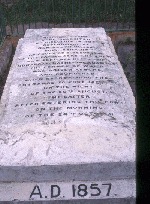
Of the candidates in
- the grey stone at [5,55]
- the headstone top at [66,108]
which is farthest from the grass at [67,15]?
the headstone top at [66,108]

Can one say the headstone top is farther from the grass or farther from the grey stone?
the grass

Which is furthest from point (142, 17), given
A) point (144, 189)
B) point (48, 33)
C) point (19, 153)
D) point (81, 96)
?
point (48, 33)

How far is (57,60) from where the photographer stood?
3.14 meters

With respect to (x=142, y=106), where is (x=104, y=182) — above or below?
below

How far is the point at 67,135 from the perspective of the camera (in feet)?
6.97

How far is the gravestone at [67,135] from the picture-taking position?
1942 mm

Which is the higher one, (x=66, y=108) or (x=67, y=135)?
(x=66, y=108)

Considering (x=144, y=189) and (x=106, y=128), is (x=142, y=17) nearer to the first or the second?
(x=144, y=189)

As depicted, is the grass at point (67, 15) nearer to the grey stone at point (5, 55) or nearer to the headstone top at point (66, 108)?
the grey stone at point (5, 55)

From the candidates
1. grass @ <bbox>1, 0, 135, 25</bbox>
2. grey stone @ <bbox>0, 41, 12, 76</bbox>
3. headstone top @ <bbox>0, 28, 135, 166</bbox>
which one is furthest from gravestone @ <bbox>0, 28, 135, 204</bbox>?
grass @ <bbox>1, 0, 135, 25</bbox>

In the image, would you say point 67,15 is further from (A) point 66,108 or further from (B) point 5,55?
(A) point 66,108

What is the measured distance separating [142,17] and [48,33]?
333 centimetres

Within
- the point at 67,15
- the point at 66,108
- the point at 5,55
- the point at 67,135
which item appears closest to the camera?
the point at 67,135

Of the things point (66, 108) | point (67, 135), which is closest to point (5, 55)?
point (66, 108)
